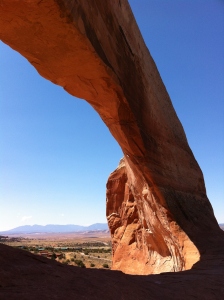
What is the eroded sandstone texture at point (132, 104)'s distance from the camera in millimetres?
6073

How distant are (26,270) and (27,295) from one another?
0.73 meters

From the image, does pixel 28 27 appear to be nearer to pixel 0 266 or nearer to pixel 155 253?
pixel 0 266

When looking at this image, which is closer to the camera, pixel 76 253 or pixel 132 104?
pixel 132 104

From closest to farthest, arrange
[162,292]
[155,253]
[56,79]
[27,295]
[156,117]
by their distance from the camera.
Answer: [27,295]
[162,292]
[56,79]
[156,117]
[155,253]

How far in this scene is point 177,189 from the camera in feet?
34.2

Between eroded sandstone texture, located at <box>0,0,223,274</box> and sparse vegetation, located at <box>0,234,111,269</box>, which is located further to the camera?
sparse vegetation, located at <box>0,234,111,269</box>

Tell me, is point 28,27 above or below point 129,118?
above

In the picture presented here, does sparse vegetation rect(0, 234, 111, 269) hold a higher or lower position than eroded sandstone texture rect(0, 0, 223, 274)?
lower

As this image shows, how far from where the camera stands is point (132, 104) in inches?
349

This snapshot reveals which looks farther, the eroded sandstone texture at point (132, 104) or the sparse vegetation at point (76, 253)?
the sparse vegetation at point (76, 253)

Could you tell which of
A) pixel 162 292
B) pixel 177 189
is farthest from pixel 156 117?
pixel 162 292

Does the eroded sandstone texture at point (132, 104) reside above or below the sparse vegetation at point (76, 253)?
above

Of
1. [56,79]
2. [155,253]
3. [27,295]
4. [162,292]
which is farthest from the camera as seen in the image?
[155,253]

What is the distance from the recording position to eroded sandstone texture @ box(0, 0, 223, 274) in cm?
607
